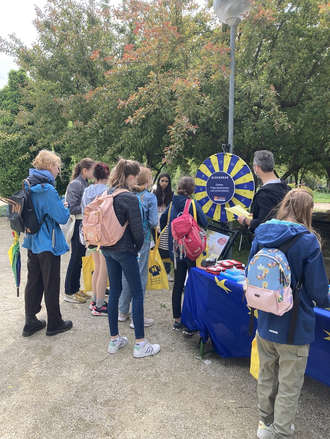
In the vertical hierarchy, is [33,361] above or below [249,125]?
below

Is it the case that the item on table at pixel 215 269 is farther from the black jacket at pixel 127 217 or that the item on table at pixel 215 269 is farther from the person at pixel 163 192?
the person at pixel 163 192

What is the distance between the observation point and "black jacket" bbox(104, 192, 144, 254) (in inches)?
103

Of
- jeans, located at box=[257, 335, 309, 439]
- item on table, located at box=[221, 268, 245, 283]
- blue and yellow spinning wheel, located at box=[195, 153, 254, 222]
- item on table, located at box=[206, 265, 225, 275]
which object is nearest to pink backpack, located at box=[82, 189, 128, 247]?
item on table, located at box=[206, 265, 225, 275]

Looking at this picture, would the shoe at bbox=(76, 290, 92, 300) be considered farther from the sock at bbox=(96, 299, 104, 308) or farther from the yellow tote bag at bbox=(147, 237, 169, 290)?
the yellow tote bag at bbox=(147, 237, 169, 290)

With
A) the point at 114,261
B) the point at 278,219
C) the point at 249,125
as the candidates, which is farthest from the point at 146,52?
the point at 278,219

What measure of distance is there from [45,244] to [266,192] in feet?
7.29

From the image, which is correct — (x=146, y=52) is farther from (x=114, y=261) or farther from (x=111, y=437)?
(x=111, y=437)

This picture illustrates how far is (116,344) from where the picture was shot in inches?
117

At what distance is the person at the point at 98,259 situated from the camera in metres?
3.60

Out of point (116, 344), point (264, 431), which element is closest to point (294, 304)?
point (264, 431)

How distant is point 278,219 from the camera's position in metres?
1.86

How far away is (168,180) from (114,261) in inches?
96.0


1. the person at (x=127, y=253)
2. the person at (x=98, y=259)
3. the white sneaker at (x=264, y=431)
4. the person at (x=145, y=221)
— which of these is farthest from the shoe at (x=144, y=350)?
the white sneaker at (x=264, y=431)

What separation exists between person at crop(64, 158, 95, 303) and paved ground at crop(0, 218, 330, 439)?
940mm
